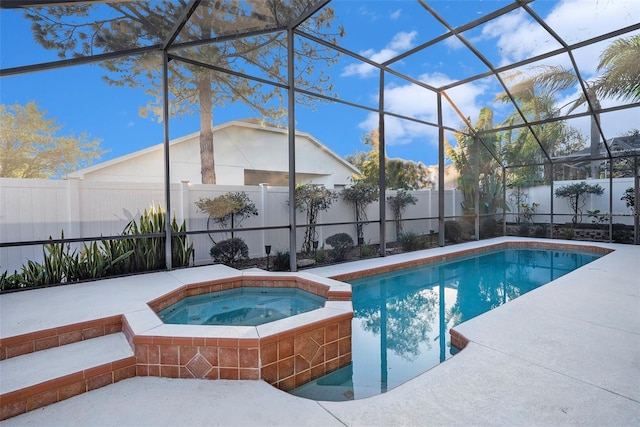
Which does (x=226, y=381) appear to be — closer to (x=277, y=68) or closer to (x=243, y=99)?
(x=277, y=68)

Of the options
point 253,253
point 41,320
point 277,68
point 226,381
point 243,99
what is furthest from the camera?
point 243,99

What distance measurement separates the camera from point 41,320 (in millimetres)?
2906

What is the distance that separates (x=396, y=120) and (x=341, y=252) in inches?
137

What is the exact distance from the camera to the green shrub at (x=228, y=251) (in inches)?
237

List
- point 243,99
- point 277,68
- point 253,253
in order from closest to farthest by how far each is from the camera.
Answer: point 277,68
point 253,253
point 243,99

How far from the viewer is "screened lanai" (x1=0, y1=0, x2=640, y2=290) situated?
4.56 meters

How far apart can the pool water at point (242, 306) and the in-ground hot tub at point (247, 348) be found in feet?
2.43

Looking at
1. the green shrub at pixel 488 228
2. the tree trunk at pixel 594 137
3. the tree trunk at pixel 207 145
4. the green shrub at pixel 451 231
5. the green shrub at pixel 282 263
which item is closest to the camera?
the green shrub at pixel 282 263

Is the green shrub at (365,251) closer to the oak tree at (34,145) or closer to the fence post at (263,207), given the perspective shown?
the fence post at (263,207)

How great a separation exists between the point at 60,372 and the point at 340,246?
536cm

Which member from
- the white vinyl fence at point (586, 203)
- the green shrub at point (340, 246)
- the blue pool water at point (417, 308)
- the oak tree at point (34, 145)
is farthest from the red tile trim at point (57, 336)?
the white vinyl fence at point (586, 203)

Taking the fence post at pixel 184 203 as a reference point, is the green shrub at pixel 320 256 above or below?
below

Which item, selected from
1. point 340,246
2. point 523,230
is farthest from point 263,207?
point 523,230

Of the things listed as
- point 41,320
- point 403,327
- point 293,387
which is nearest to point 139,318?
point 41,320
